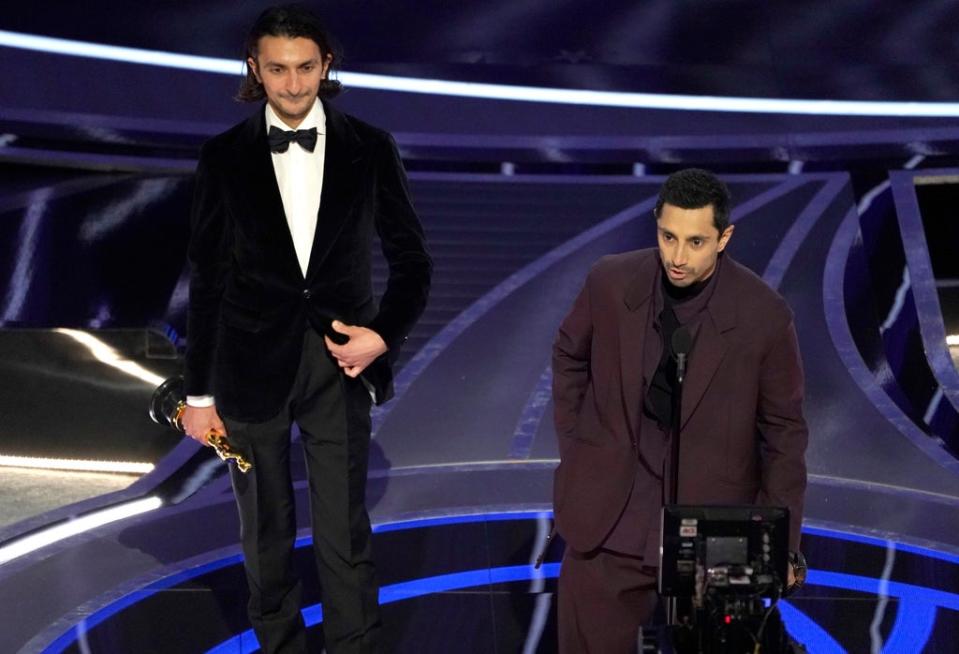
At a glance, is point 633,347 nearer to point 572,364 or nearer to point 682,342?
point 572,364

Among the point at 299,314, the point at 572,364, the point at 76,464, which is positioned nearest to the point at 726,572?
the point at 572,364

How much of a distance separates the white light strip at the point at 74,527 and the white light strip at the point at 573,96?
3.42m

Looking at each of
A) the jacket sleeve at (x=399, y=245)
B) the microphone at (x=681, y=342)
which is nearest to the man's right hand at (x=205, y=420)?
the jacket sleeve at (x=399, y=245)

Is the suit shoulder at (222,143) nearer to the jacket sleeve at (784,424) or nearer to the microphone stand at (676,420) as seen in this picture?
the microphone stand at (676,420)

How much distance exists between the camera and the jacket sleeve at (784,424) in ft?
9.12

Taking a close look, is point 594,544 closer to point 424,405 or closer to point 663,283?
point 663,283

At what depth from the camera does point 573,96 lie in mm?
7840

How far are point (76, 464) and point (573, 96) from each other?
3728mm

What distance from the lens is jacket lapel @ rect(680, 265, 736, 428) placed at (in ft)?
9.17

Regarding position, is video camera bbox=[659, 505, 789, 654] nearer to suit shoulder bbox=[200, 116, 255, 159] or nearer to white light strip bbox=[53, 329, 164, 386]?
suit shoulder bbox=[200, 116, 255, 159]

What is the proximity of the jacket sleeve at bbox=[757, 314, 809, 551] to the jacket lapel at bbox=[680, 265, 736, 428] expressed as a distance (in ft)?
0.33

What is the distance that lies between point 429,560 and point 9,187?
362 centimetres

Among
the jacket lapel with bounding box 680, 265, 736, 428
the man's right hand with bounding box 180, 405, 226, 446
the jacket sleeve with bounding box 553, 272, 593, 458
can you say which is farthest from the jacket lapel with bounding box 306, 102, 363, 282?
the jacket lapel with bounding box 680, 265, 736, 428

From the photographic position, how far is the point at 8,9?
24.4ft
